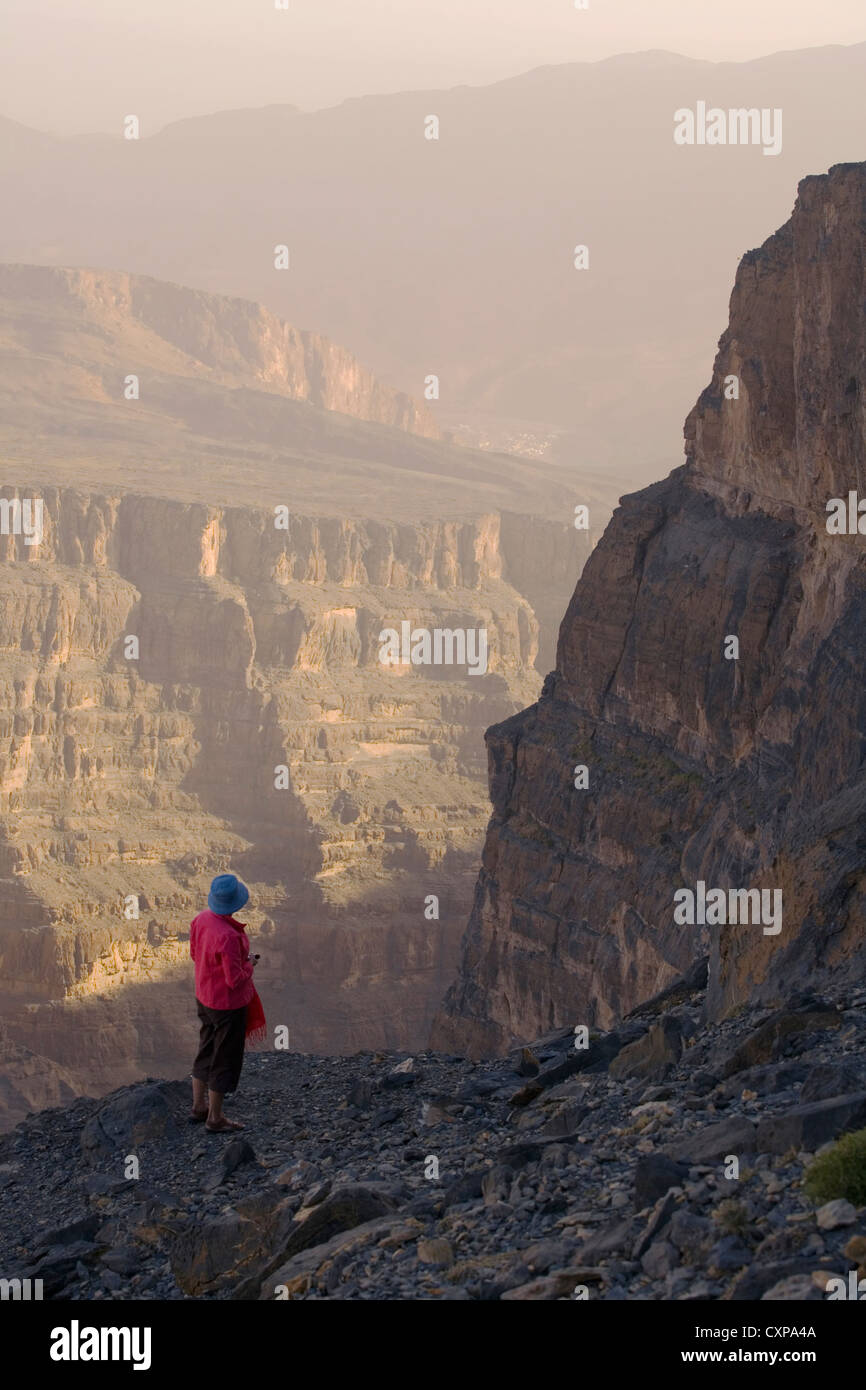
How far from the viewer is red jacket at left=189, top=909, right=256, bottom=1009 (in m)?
16.0

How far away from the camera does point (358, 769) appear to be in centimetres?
8700

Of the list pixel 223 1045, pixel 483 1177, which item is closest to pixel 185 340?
pixel 223 1045

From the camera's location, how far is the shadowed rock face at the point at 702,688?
26.8 meters

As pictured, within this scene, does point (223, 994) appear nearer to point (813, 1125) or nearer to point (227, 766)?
point (813, 1125)

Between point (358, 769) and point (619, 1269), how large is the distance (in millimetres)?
77706

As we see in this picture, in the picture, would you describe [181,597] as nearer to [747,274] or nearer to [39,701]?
[39,701]

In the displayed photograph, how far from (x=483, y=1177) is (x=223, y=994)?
485 centimetres

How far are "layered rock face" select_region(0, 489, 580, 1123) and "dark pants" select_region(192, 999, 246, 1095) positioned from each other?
156 feet

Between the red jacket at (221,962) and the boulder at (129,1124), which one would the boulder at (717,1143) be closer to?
the red jacket at (221,962)

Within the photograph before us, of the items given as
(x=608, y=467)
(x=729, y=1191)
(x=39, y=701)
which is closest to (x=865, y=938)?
(x=729, y=1191)

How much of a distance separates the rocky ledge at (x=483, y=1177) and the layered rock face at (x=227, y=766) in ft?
154

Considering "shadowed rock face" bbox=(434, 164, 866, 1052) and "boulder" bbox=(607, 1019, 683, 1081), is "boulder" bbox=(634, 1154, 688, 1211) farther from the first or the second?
"shadowed rock face" bbox=(434, 164, 866, 1052)

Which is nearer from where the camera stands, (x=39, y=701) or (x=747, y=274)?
(x=747, y=274)

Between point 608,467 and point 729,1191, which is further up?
point 608,467
